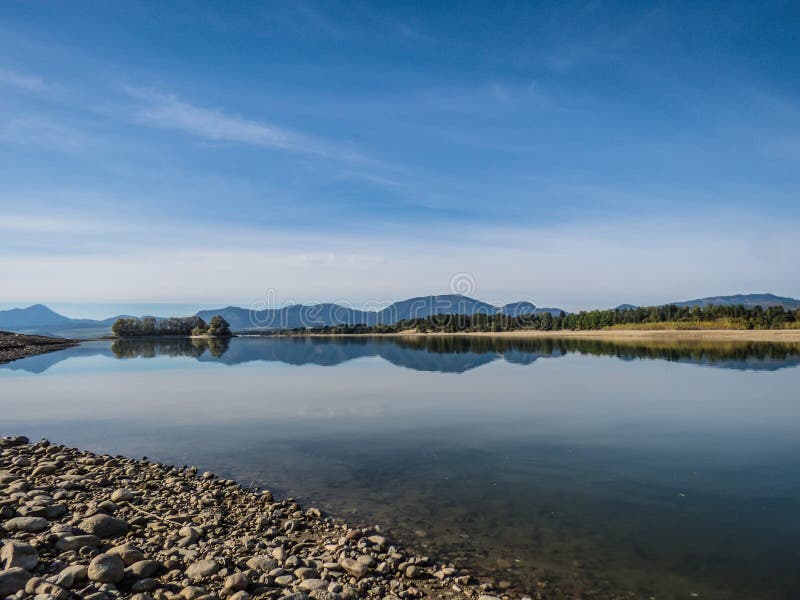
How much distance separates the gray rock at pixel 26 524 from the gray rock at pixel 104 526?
73 cm

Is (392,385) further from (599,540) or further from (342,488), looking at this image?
(599,540)

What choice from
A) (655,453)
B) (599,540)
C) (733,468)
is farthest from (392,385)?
(599,540)

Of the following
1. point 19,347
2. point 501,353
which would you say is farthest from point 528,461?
point 19,347

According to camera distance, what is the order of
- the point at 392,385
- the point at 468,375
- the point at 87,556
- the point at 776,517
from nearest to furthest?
the point at 87,556 → the point at 776,517 → the point at 392,385 → the point at 468,375

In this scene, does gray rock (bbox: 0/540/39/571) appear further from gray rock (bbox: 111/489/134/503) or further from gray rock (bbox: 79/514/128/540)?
gray rock (bbox: 111/489/134/503)

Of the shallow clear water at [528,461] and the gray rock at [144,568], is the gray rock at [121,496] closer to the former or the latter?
the shallow clear water at [528,461]

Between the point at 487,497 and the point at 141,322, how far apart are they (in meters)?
215

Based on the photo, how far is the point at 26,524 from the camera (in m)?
9.11

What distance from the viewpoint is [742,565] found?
27.3 ft

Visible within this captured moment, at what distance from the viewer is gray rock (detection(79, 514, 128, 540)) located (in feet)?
29.9

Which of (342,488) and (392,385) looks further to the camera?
(392,385)

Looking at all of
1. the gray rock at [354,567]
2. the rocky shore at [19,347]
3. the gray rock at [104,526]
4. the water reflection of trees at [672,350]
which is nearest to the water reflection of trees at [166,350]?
the rocky shore at [19,347]

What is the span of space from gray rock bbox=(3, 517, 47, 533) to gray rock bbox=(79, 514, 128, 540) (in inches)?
28.6

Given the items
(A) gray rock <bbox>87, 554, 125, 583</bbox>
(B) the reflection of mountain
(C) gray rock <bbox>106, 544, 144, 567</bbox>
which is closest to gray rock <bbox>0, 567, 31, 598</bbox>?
(A) gray rock <bbox>87, 554, 125, 583</bbox>
